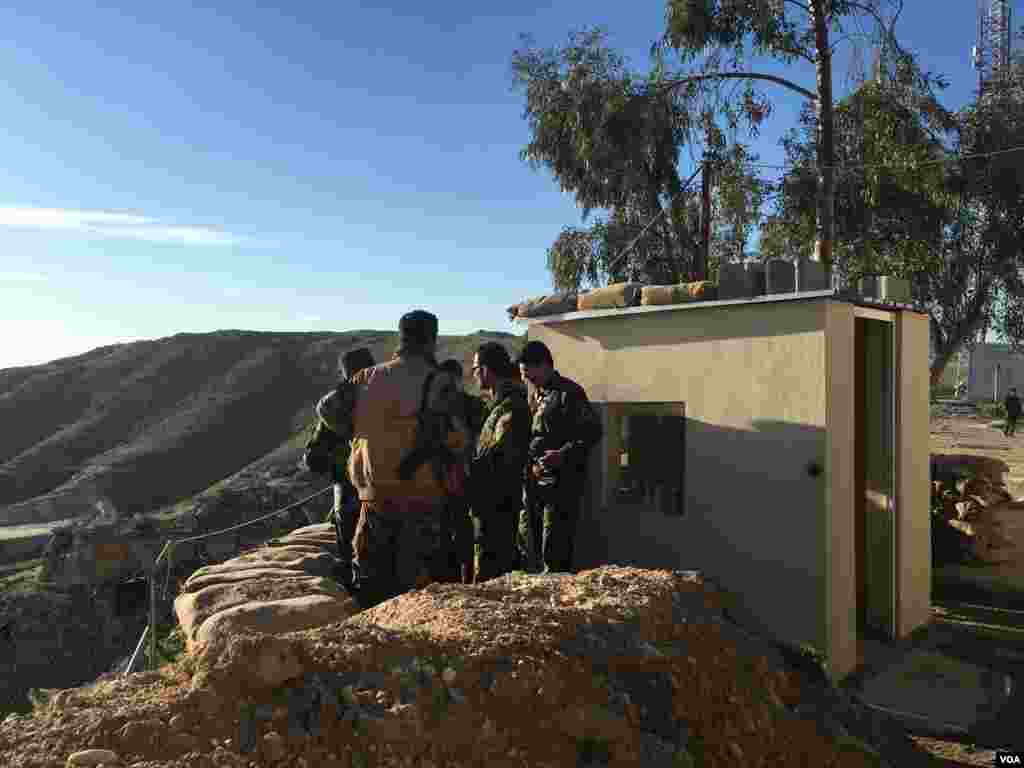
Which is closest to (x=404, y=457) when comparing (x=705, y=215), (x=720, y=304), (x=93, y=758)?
(x=93, y=758)

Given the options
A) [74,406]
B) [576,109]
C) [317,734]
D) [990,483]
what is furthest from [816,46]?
[74,406]

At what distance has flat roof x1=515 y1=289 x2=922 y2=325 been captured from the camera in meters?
4.68

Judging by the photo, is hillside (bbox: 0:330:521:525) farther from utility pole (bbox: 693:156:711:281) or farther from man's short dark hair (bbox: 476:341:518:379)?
man's short dark hair (bbox: 476:341:518:379)

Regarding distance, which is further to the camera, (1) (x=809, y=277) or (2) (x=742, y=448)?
(2) (x=742, y=448)

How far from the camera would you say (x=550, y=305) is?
20.2ft

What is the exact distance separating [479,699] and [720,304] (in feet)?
11.3

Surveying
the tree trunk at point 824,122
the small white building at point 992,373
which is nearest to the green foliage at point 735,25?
the tree trunk at point 824,122

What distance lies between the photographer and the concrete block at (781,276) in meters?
4.79

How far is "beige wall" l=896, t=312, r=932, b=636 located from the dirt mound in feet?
9.36

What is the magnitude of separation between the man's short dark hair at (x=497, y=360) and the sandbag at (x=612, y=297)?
3.59 feet

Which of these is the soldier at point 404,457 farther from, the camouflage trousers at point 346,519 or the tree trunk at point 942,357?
the tree trunk at point 942,357

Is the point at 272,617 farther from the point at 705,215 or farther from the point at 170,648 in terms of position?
the point at 705,215

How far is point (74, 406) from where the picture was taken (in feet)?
141

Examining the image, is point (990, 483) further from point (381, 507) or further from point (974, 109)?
point (974, 109)
